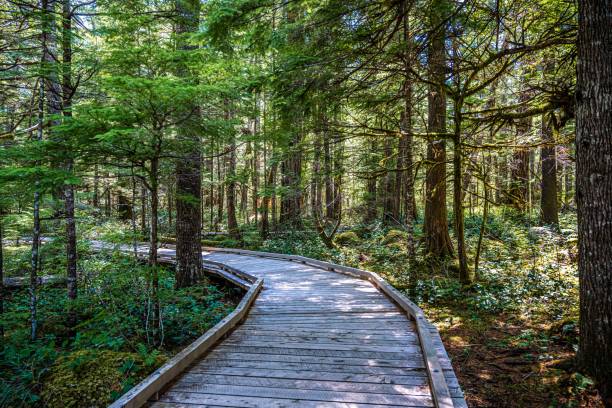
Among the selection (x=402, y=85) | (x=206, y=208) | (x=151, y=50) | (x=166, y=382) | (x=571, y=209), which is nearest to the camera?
(x=166, y=382)

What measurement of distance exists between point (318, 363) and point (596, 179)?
373 cm

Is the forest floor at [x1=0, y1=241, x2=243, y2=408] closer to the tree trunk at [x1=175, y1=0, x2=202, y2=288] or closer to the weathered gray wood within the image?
the tree trunk at [x1=175, y1=0, x2=202, y2=288]

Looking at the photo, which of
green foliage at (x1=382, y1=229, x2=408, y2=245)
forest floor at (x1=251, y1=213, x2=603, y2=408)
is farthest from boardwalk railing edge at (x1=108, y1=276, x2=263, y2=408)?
green foliage at (x1=382, y1=229, x2=408, y2=245)

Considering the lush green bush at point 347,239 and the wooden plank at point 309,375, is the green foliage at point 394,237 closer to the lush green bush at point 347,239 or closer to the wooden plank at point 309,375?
the lush green bush at point 347,239

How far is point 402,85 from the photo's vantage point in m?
7.81

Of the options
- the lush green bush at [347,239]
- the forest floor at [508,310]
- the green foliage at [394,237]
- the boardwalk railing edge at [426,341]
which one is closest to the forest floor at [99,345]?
the boardwalk railing edge at [426,341]

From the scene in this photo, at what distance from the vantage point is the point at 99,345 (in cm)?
525

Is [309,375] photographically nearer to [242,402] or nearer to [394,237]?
→ [242,402]

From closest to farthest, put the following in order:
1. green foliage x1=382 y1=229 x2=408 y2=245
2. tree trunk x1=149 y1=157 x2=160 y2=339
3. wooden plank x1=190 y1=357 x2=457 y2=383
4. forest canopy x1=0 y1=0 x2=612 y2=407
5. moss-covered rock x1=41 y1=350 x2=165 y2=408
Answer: wooden plank x1=190 y1=357 x2=457 y2=383, forest canopy x1=0 y1=0 x2=612 y2=407, moss-covered rock x1=41 y1=350 x2=165 y2=408, tree trunk x1=149 y1=157 x2=160 y2=339, green foliage x1=382 y1=229 x2=408 y2=245

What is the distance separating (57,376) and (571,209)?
2104 centimetres

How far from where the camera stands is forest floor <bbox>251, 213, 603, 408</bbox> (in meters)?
4.20

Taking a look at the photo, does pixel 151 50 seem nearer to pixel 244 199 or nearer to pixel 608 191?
pixel 608 191

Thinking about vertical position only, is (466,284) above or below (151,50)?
below

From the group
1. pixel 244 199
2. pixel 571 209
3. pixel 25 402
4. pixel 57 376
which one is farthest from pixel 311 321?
pixel 244 199
